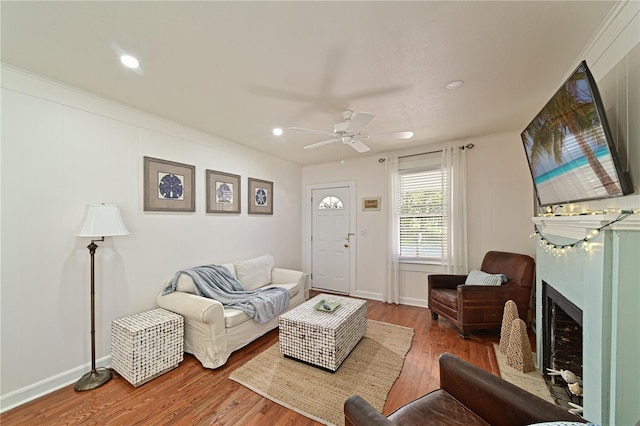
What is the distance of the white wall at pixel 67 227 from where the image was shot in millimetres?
1896

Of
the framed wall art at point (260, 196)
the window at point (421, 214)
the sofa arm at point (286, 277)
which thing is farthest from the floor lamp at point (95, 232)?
the window at point (421, 214)

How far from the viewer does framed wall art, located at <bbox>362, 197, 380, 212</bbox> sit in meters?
4.35

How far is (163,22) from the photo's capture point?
147 centimetres

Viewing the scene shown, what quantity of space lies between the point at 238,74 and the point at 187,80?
46cm

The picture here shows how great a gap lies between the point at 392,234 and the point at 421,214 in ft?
1.81

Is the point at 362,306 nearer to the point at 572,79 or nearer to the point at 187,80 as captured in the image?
the point at 572,79

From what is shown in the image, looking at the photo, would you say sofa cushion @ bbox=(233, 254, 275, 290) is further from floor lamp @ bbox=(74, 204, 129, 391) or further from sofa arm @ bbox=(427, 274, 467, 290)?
sofa arm @ bbox=(427, 274, 467, 290)

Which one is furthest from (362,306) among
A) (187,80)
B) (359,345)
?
(187,80)

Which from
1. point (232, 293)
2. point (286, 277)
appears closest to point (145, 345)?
point (232, 293)

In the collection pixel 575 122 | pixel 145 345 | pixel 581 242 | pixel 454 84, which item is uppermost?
pixel 454 84

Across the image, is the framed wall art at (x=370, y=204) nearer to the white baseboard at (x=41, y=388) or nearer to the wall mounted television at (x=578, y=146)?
the wall mounted television at (x=578, y=146)

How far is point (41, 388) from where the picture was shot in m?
1.97

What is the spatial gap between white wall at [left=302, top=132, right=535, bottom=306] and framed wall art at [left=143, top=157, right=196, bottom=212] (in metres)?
2.80

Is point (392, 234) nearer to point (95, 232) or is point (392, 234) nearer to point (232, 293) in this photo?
point (232, 293)
